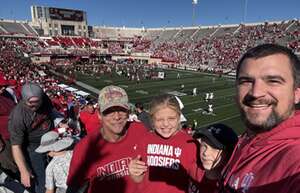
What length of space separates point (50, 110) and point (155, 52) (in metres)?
78.3

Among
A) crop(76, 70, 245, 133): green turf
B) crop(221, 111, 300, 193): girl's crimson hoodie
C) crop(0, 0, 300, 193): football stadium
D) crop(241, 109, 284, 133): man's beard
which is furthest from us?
crop(0, 0, 300, 193): football stadium

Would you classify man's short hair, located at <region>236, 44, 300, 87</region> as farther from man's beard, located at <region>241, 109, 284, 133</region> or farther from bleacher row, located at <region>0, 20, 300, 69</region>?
bleacher row, located at <region>0, 20, 300, 69</region>

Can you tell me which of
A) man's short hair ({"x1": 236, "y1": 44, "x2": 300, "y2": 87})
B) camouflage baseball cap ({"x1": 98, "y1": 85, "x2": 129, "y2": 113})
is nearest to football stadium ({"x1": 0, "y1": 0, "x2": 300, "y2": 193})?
camouflage baseball cap ({"x1": 98, "y1": 85, "x2": 129, "y2": 113})

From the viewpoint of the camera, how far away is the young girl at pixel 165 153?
9.87ft

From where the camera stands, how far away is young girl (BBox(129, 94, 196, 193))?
3010 millimetres

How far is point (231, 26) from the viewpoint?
77688 mm

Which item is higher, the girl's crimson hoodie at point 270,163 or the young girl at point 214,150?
the girl's crimson hoodie at point 270,163

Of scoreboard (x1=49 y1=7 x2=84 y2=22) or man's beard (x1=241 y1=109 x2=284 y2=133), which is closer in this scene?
man's beard (x1=241 y1=109 x2=284 y2=133)

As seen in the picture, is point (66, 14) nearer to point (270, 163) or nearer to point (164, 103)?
point (164, 103)

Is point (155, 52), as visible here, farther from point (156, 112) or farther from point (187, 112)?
point (156, 112)

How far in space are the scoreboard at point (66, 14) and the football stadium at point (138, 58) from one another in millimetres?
95

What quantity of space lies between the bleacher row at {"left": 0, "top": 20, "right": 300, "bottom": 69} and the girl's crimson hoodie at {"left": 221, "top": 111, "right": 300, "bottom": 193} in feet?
174

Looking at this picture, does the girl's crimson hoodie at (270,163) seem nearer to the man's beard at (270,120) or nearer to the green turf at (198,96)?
the man's beard at (270,120)

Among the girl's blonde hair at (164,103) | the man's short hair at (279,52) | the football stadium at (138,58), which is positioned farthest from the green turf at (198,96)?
the man's short hair at (279,52)
